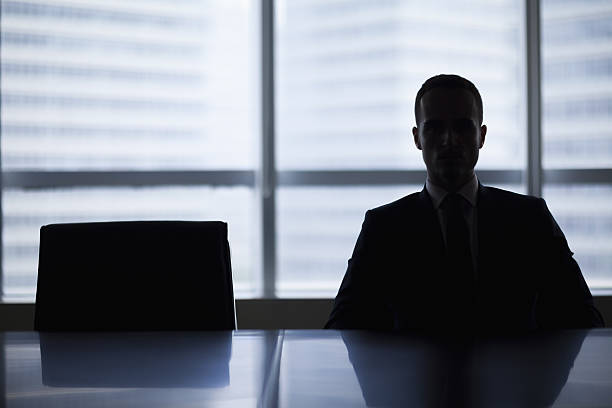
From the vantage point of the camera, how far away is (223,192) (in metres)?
3.02

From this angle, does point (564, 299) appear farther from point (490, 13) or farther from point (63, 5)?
point (63, 5)

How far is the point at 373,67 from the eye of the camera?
2996mm

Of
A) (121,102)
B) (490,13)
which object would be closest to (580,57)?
(490,13)

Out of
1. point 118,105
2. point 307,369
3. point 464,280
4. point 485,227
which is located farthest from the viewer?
point 118,105

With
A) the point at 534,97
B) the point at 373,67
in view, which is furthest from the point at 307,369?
the point at 534,97

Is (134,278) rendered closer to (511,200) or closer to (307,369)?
(307,369)

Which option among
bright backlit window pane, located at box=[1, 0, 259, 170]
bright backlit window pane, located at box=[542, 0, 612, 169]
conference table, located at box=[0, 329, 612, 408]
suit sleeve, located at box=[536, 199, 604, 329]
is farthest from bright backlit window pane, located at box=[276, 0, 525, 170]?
conference table, located at box=[0, 329, 612, 408]

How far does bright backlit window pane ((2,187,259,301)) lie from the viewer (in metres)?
2.96

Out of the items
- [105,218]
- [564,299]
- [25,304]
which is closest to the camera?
[564,299]

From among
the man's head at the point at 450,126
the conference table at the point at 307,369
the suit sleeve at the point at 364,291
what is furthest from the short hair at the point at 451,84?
the conference table at the point at 307,369

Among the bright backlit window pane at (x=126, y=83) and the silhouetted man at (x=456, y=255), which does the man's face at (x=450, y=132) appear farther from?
the bright backlit window pane at (x=126, y=83)

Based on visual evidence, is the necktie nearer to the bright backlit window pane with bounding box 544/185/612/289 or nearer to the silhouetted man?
the silhouetted man

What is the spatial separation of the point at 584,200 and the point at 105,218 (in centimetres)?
262

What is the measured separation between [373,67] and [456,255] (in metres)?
1.75
